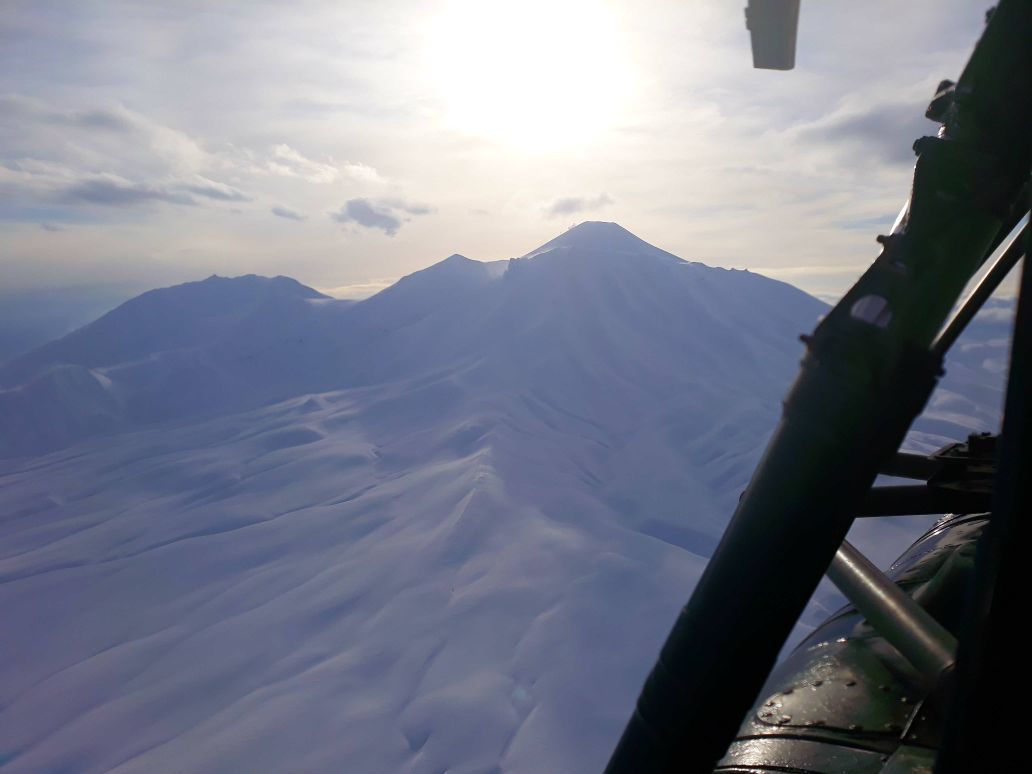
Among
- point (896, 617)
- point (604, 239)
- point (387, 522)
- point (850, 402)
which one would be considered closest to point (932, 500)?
point (896, 617)

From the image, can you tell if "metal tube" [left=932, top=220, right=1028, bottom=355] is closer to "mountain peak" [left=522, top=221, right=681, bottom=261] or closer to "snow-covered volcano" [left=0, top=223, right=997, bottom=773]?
"snow-covered volcano" [left=0, top=223, right=997, bottom=773]

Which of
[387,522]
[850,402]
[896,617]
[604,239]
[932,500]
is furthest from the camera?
[604,239]

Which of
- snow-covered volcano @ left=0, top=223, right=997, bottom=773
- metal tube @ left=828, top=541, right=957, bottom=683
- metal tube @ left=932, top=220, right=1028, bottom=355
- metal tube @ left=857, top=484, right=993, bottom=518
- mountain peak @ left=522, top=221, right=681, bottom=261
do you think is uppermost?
mountain peak @ left=522, top=221, right=681, bottom=261

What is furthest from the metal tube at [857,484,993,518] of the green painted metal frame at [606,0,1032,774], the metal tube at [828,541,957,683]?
the green painted metal frame at [606,0,1032,774]

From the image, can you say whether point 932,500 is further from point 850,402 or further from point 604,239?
point 604,239

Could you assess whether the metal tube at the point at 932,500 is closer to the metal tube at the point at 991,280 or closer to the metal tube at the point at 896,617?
the metal tube at the point at 896,617

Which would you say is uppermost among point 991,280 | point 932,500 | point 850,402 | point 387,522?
point 991,280
